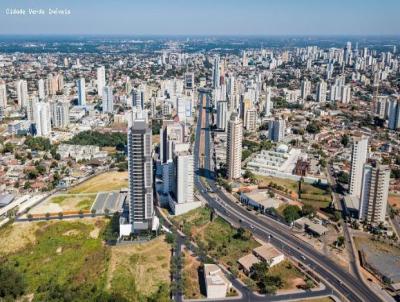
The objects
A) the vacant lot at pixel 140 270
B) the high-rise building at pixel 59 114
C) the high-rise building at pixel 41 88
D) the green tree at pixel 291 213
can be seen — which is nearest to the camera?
the vacant lot at pixel 140 270

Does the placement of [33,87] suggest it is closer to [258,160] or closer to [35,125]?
[35,125]

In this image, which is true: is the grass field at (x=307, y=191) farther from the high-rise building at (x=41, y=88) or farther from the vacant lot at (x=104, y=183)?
the high-rise building at (x=41, y=88)

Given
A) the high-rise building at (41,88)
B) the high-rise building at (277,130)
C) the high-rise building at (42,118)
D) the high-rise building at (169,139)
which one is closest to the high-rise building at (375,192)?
the high-rise building at (169,139)

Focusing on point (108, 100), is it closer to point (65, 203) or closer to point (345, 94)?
point (65, 203)

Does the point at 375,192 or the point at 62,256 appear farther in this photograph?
the point at 375,192

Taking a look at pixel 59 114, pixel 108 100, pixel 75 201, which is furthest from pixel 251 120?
pixel 75 201
